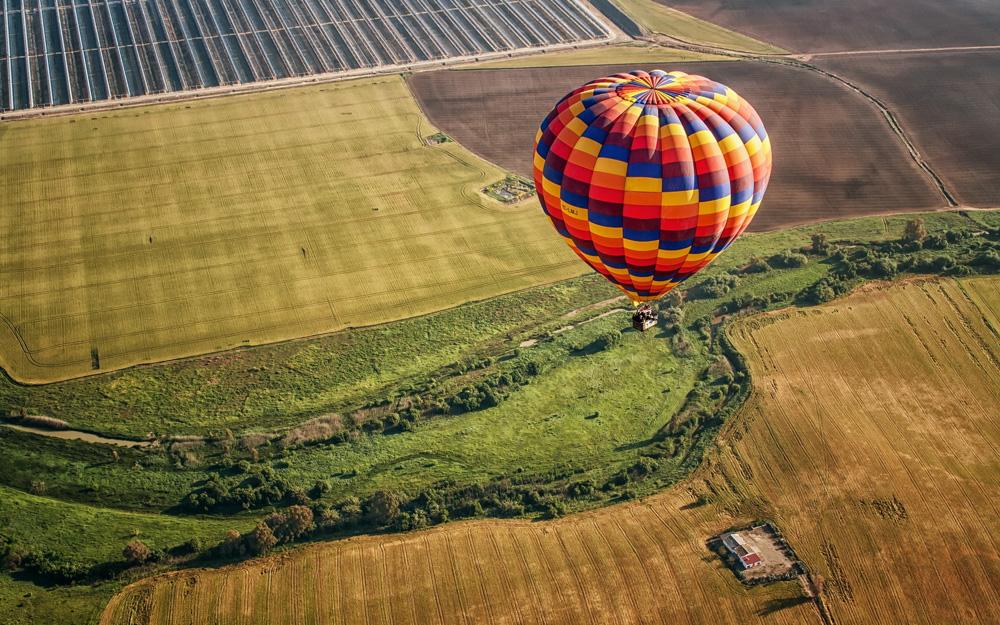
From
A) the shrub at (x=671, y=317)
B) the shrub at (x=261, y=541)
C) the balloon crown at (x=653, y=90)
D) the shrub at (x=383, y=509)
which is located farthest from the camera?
the shrub at (x=671, y=317)

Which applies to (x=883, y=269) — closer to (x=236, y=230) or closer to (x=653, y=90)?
(x=653, y=90)

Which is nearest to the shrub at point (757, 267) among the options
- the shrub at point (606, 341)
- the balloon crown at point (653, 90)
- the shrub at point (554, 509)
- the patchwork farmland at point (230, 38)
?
the shrub at point (606, 341)

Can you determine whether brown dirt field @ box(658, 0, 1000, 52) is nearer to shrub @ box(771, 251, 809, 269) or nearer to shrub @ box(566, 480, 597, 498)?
shrub @ box(771, 251, 809, 269)

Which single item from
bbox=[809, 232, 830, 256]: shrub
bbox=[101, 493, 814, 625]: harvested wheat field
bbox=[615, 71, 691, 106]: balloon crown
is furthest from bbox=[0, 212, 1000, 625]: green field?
bbox=[615, 71, 691, 106]: balloon crown

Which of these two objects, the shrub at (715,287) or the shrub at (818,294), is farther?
the shrub at (715,287)

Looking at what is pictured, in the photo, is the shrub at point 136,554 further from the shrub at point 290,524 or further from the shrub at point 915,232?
the shrub at point 915,232

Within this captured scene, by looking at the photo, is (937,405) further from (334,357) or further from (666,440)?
(334,357)

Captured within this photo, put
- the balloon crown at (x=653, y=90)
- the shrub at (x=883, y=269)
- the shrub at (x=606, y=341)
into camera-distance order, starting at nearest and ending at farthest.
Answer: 1. the balloon crown at (x=653, y=90)
2. the shrub at (x=606, y=341)
3. the shrub at (x=883, y=269)
